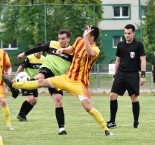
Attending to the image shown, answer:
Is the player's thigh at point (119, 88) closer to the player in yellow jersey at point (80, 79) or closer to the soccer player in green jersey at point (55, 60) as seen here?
the soccer player in green jersey at point (55, 60)

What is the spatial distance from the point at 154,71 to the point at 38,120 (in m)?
15.9

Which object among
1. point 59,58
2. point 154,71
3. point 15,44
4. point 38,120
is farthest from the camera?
point 15,44

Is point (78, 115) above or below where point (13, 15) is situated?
below

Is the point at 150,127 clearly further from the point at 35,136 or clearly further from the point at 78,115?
the point at 78,115

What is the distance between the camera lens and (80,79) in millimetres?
12289

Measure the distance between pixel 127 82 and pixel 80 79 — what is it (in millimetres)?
2233

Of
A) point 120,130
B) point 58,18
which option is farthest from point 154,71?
point 120,130

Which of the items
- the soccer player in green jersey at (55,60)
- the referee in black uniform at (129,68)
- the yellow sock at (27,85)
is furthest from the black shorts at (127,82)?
the yellow sock at (27,85)

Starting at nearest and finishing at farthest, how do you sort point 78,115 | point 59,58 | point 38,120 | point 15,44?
point 59,58 → point 38,120 → point 78,115 → point 15,44

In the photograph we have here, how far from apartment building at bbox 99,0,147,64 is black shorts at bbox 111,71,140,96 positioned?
72.5 feet

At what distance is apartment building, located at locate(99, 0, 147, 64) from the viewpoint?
37562 millimetres

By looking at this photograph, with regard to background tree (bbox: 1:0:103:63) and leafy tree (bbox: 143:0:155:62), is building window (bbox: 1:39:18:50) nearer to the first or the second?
background tree (bbox: 1:0:103:63)

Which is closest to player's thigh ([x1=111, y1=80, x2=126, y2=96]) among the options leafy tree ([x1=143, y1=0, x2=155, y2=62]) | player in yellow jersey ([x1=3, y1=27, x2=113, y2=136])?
player in yellow jersey ([x1=3, y1=27, x2=113, y2=136])

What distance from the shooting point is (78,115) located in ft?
60.8
